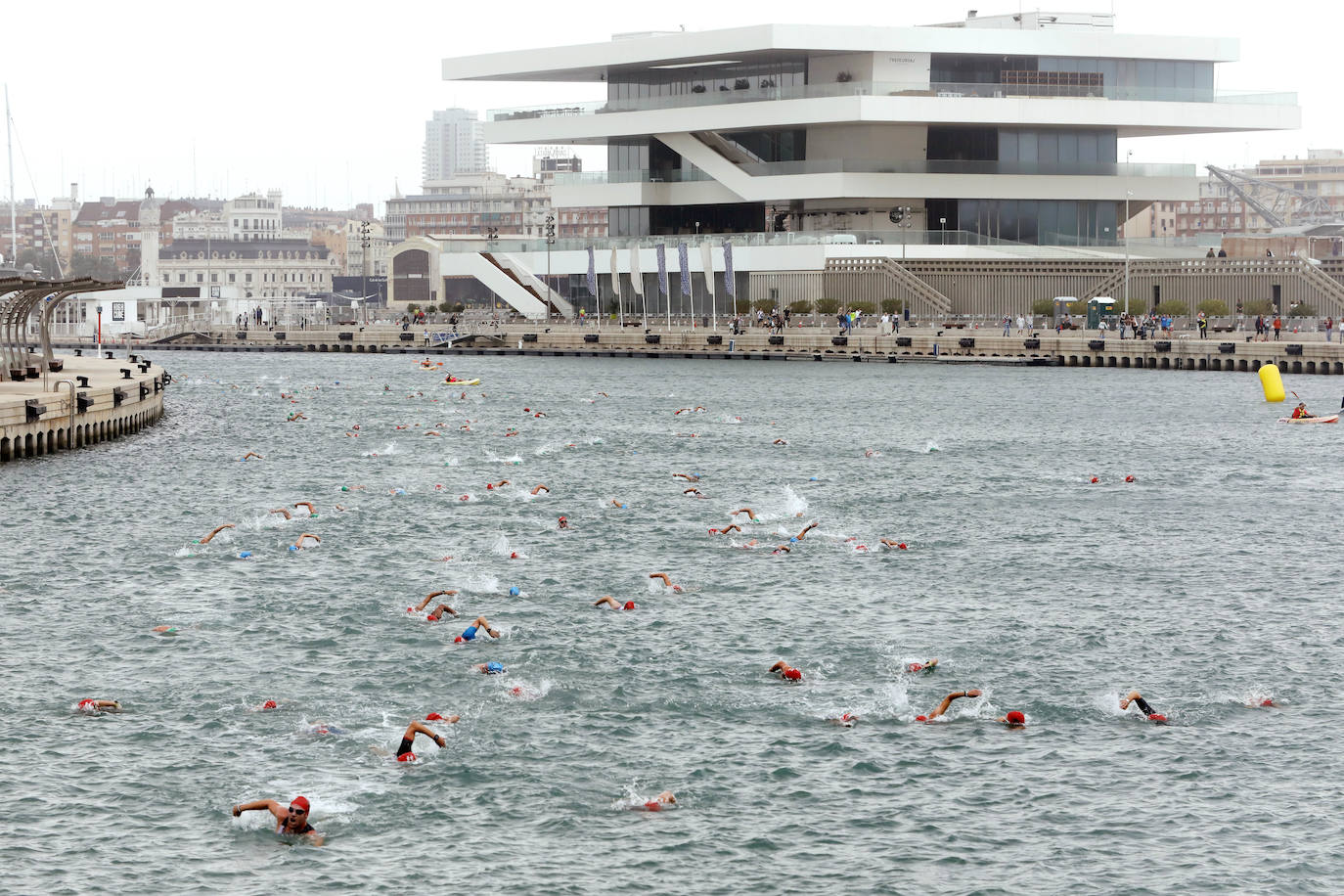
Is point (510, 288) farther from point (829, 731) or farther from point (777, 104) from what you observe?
point (829, 731)

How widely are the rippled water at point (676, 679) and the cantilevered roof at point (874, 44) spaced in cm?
8406

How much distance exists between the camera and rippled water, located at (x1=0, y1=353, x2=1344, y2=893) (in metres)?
21.3

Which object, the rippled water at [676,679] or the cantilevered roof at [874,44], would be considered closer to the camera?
the rippled water at [676,679]

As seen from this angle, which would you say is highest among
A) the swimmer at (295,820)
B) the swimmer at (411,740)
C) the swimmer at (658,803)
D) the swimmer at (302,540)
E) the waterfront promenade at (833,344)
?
the waterfront promenade at (833,344)

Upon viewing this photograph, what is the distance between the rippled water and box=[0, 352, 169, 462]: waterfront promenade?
1385 mm

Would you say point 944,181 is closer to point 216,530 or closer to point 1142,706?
point 216,530

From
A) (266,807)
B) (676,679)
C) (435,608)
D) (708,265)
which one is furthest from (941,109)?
(266,807)

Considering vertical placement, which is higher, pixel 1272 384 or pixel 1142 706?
pixel 1272 384

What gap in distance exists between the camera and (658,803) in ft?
74.4

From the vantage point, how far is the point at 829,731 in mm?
25672

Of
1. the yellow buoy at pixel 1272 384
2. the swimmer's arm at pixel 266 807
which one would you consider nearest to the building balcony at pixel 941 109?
the yellow buoy at pixel 1272 384

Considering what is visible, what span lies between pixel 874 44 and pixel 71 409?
88.3 m

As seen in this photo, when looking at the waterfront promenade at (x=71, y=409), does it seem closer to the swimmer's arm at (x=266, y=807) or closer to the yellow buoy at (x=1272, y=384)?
the swimmer's arm at (x=266, y=807)

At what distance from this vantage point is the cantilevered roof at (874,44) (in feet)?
449
